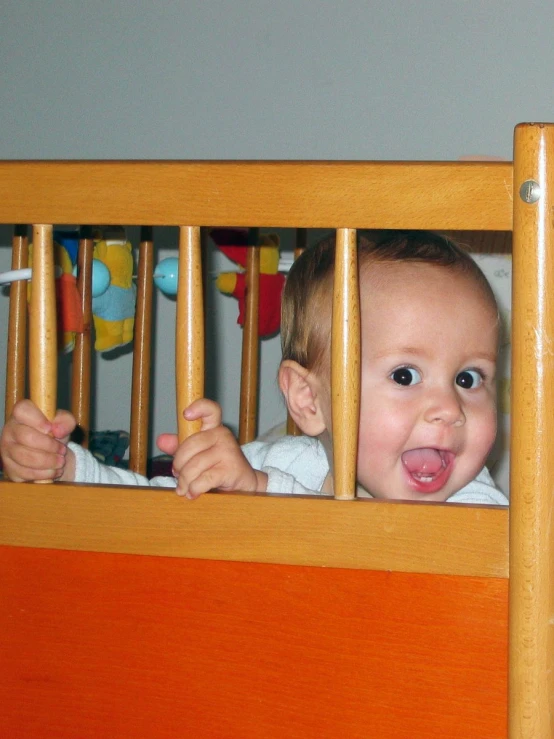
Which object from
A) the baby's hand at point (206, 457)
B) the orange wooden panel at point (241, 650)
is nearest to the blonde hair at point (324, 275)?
the baby's hand at point (206, 457)

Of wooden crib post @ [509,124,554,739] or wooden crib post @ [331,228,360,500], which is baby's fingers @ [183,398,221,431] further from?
wooden crib post @ [509,124,554,739]

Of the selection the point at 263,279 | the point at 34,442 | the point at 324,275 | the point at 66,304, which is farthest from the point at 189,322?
the point at 263,279

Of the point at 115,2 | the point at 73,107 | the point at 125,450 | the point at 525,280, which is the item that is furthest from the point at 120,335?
the point at 525,280

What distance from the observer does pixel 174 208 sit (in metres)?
0.65

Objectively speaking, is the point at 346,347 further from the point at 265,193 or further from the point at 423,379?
the point at 423,379

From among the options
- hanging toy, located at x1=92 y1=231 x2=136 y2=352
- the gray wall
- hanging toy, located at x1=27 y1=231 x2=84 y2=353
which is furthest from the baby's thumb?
the gray wall

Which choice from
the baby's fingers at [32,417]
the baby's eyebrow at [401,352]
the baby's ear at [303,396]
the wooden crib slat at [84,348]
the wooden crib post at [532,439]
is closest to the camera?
the wooden crib post at [532,439]

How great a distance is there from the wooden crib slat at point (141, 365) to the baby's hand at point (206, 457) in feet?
2.28

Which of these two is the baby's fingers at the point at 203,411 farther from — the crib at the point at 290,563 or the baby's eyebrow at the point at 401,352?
the baby's eyebrow at the point at 401,352

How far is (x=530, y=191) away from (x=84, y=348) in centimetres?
91

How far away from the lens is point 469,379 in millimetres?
916

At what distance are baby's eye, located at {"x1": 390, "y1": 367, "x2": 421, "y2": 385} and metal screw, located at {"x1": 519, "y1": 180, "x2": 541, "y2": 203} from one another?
11.6 inches

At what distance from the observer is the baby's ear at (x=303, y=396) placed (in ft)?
3.33

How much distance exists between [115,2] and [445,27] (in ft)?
2.13
